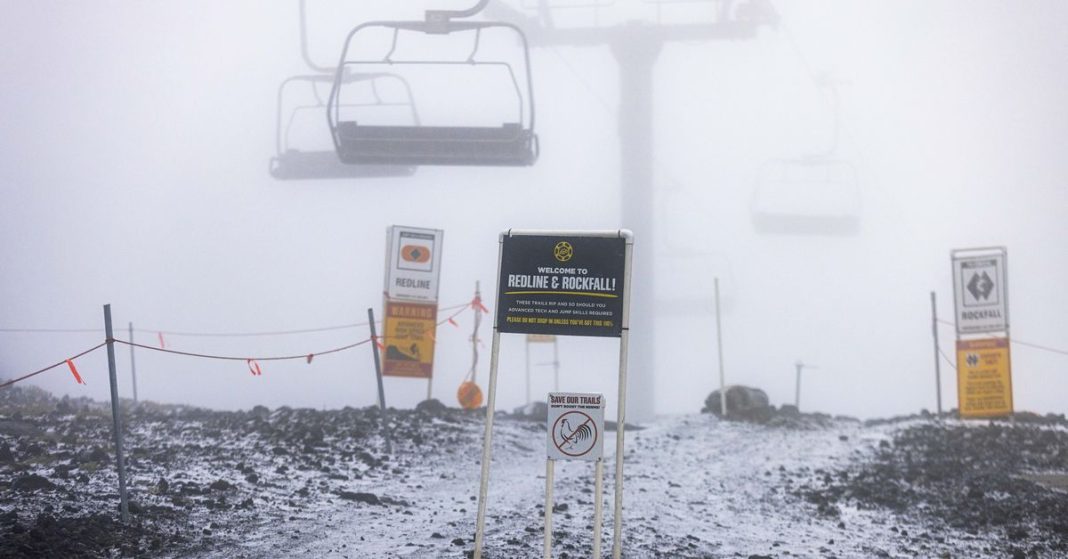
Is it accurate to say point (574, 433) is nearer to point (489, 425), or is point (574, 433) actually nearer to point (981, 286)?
point (489, 425)

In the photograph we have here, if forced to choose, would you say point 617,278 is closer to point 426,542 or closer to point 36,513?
point 426,542

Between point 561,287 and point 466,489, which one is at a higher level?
point 561,287

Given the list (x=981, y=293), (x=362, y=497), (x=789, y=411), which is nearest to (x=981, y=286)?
(x=981, y=293)

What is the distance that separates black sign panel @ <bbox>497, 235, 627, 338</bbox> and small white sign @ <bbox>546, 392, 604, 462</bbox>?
1.43 ft

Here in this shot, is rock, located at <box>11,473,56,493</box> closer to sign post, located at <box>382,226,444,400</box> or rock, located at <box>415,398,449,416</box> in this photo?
sign post, located at <box>382,226,444,400</box>

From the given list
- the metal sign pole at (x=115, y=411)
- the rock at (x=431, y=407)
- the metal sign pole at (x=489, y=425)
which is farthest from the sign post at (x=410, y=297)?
the metal sign pole at (x=489, y=425)

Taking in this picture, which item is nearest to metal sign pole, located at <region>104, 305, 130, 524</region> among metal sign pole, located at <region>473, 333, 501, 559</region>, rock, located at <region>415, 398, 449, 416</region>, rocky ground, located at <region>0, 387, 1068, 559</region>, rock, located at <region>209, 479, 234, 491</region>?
rocky ground, located at <region>0, 387, 1068, 559</region>

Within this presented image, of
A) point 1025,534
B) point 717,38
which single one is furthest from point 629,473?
point 717,38

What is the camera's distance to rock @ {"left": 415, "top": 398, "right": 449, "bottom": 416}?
18.1m

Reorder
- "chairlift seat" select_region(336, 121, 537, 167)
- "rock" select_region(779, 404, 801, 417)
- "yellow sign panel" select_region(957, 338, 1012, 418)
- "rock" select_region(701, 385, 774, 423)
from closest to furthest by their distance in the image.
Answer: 1. "chairlift seat" select_region(336, 121, 537, 167)
2. "yellow sign panel" select_region(957, 338, 1012, 418)
3. "rock" select_region(701, 385, 774, 423)
4. "rock" select_region(779, 404, 801, 417)

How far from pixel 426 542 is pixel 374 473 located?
12.2ft

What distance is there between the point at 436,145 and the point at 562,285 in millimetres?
6900

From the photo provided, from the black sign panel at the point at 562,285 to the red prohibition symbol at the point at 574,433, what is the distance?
1.84ft

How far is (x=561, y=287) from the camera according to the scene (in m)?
7.62
